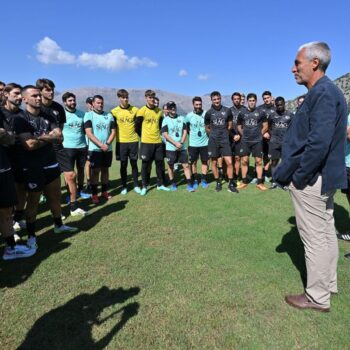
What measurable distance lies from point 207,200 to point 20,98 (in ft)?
15.4

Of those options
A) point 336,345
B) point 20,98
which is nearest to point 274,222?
point 336,345

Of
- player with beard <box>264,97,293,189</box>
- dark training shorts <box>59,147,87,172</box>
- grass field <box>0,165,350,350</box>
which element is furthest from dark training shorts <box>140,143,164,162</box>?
player with beard <box>264,97,293,189</box>

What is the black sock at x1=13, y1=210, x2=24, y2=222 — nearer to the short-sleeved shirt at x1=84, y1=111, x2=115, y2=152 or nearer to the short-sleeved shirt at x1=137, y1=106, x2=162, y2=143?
the short-sleeved shirt at x1=84, y1=111, x2=115, y2=152

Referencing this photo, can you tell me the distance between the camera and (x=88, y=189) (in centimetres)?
893

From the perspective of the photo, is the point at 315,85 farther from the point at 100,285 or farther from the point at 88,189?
the point at 88,189

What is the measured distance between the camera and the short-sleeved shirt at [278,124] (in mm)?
9047

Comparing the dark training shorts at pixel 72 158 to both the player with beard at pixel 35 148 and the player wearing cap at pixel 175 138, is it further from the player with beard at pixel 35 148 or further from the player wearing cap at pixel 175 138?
the player wearing cap at pixel 175 138

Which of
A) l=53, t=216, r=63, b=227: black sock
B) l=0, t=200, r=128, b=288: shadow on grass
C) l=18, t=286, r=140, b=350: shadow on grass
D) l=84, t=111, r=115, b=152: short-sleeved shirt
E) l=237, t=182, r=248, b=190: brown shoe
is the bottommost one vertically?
l=18, t=286, r=140, b=350: shadow on grass

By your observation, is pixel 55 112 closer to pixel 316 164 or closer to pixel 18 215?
pixel 18 215

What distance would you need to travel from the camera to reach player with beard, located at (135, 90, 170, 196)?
848 centimetres

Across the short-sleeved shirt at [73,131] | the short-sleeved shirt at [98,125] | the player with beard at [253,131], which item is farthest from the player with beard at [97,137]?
the player with beard at [253,131]

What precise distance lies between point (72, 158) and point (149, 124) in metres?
2.42

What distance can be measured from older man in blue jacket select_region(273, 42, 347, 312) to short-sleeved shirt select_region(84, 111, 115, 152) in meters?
5.34

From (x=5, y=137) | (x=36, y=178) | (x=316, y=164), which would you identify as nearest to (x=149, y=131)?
(x=36, y=178)
